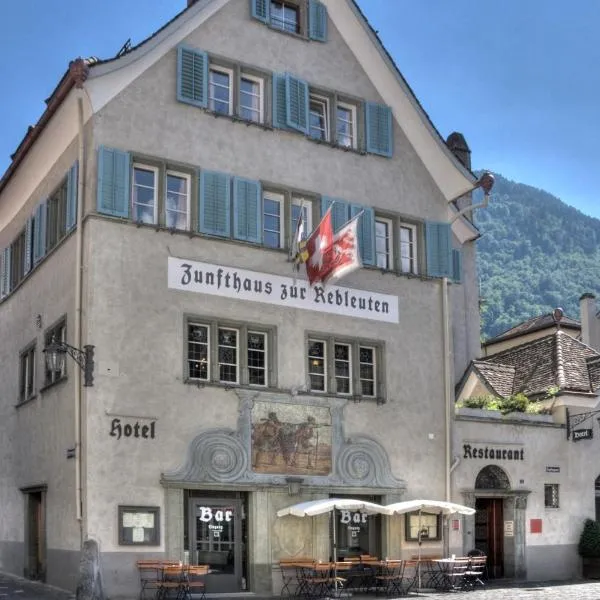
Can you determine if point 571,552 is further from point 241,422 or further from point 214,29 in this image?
point 214,29

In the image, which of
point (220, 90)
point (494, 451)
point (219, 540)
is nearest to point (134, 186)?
point (220, 90)

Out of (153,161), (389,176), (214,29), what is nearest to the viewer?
(153,161)

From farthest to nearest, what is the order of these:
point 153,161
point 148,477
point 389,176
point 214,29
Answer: point 389,176
point 214,29
point 153,161
point 148,477

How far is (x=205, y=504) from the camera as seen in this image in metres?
22.7

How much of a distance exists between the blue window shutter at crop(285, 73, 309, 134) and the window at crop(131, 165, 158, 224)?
3.96m

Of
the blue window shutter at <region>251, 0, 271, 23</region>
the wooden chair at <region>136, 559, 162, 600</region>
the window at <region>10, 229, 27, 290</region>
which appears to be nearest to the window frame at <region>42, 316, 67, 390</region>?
the window at <region>10, 229, 27, 290</region>

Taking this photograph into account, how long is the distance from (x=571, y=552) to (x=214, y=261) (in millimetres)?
12942

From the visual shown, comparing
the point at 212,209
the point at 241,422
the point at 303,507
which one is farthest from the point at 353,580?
the point at 212,209

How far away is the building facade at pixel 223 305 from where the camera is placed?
72.1ft

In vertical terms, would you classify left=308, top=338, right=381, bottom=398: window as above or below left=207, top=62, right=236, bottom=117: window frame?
below

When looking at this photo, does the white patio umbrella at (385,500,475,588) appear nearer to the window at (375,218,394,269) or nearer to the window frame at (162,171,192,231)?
the window at (375,218,394,269)

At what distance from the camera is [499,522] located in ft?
91.3

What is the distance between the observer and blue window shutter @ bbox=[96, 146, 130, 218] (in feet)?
72.5

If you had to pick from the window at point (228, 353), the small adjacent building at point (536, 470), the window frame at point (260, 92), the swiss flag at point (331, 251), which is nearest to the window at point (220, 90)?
the window frame at point (260, 92)
